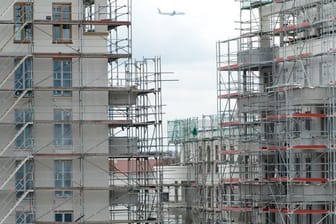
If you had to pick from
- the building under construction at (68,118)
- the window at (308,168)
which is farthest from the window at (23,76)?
the window at (308,168)

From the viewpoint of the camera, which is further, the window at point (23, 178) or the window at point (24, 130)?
the window at point (24, 130)

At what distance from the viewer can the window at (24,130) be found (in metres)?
62.4

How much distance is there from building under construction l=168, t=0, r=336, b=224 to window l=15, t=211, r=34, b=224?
882cm

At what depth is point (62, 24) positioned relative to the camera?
63125 mm

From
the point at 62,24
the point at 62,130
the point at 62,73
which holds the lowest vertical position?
the point at 62,130

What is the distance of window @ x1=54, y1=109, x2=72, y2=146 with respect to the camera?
62.6 metres

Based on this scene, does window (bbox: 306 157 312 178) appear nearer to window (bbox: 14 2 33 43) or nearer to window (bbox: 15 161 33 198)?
window (bbox: 15 161 33 198)

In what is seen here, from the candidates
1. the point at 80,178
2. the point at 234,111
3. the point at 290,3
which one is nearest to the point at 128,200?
the point at 80,178

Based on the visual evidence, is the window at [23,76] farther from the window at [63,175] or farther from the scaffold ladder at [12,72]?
the window at [63,175]

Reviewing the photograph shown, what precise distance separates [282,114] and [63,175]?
9467mm

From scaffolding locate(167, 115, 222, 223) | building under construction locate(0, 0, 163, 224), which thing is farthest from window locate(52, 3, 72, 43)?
scaffolding locate(167, 115, 222, 223)

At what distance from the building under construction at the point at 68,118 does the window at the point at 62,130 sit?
0.04 meters

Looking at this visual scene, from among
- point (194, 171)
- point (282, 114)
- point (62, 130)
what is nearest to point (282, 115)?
point (282, 114)

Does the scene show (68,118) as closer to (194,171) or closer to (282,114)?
(282,114)
